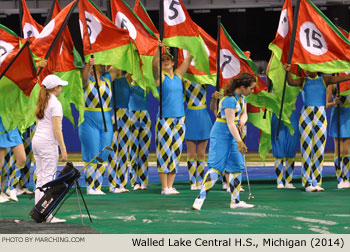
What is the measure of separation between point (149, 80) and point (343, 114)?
132 inches

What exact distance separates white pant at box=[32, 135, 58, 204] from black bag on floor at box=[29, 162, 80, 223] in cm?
23

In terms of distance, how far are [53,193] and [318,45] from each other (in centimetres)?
516

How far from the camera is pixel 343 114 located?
12055mm

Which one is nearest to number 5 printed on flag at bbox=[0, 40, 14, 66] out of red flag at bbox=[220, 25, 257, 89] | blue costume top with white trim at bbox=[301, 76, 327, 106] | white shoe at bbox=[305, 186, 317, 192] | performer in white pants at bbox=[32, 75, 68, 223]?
performer in white pants at bbox=[32, 75, 68, 223]

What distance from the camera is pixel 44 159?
814 centimetres

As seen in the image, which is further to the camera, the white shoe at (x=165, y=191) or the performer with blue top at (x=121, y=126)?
the performer with blue top at (x=121, y=126)

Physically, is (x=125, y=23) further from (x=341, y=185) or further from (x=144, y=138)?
(x=341, y=185)

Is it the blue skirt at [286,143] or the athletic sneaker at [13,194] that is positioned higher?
the blue skirt at [286,143]

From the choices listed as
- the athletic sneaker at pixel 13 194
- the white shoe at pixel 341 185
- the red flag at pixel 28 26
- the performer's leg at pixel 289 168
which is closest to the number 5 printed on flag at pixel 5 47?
the red flag at pixel 28 26

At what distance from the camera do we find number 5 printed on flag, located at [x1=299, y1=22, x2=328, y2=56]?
11070mm

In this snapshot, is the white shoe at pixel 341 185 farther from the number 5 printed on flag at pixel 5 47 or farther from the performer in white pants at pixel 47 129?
the number 5 printed on flag at pixel 5 47

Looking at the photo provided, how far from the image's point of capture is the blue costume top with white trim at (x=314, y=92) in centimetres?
1115

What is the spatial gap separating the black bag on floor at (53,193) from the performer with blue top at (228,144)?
181cm

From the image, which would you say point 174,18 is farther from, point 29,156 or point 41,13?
point 41,13
